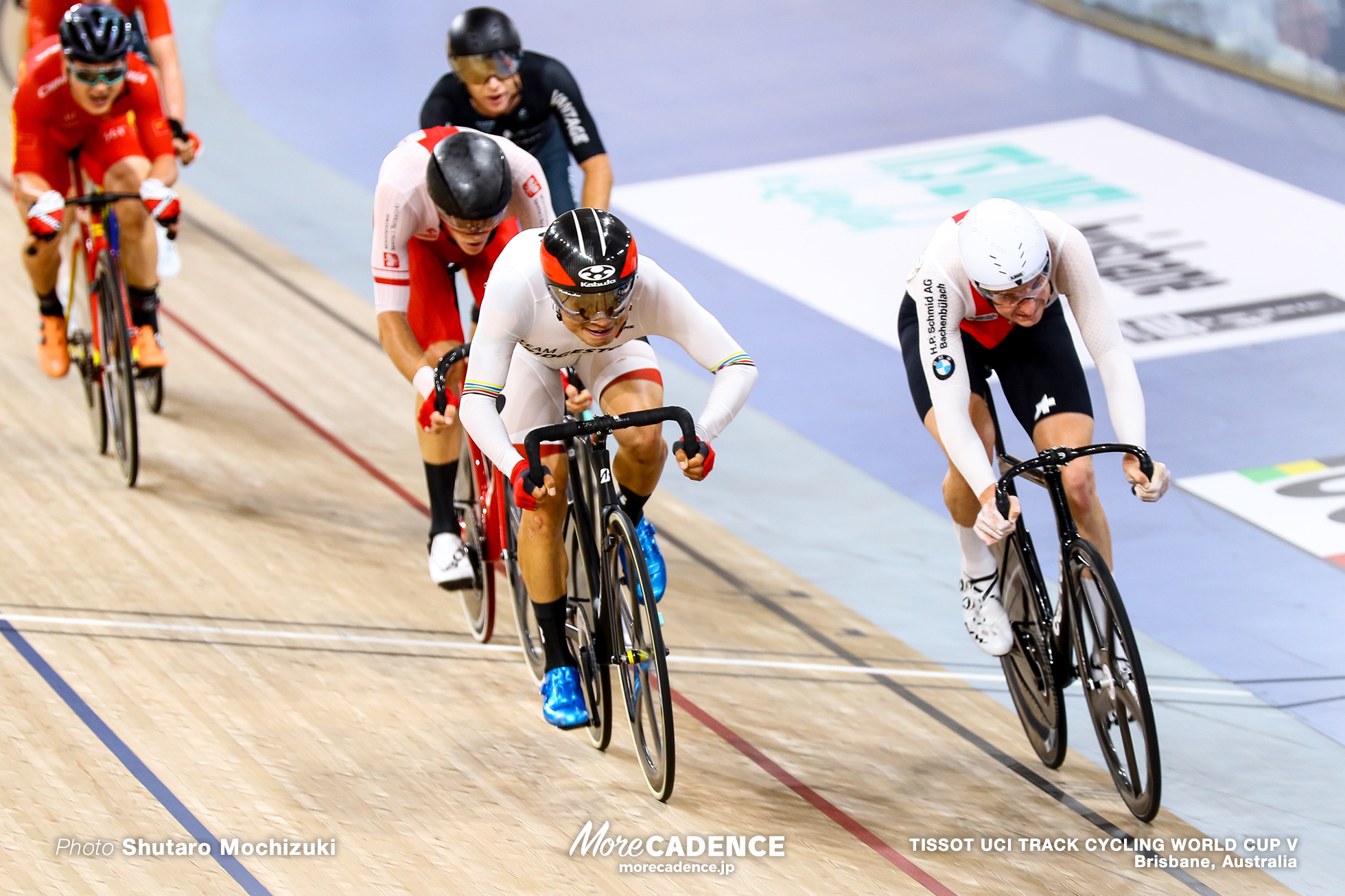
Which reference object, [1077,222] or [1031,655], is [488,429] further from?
[1077,222]

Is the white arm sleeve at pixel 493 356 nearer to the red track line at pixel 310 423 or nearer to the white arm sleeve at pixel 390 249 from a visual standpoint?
the white arm sleeve at pixel 390 249

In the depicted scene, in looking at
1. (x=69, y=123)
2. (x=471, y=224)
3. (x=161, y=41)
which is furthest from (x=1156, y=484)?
(x=161, y=41)

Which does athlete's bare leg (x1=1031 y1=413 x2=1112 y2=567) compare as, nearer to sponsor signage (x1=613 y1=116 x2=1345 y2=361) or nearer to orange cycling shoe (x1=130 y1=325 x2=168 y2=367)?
sponsor signage (x1=613 y1=116 x2=1345 y2=361)

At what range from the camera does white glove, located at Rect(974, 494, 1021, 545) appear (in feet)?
9.66

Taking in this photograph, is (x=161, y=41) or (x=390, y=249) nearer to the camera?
(x=390, y=249)

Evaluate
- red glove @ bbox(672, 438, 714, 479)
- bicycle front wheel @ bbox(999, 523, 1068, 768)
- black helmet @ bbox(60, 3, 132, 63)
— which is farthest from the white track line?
black helmet @ bbox(60, 3, 132, 63)

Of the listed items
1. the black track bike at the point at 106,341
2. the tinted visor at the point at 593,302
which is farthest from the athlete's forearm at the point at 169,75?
the tinted visor at the point at 593,302

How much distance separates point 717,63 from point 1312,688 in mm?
6131

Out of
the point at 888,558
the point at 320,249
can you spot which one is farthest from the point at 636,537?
the point at 320,249

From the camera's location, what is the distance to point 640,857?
3.04 m

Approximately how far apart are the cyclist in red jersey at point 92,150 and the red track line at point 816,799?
220 centimetres

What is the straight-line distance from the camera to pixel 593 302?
9.31 ft

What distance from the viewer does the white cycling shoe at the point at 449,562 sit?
3768 mm

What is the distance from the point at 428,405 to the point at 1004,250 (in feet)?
4.13
